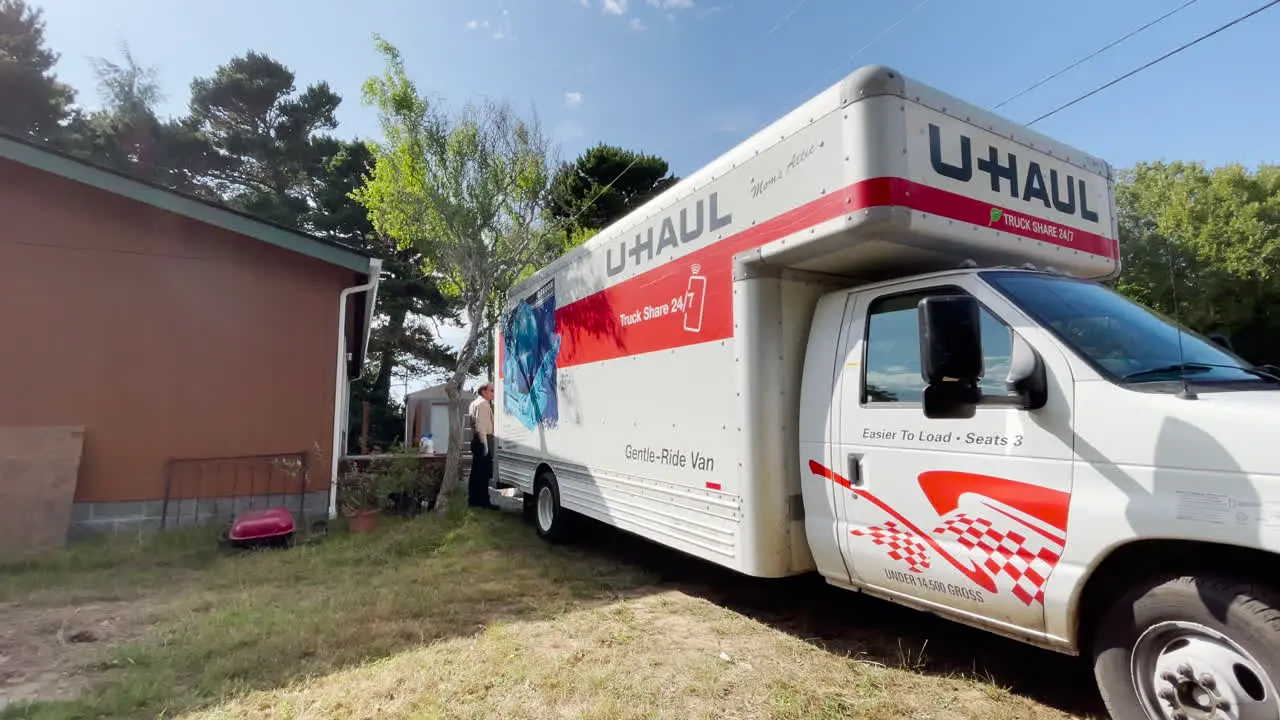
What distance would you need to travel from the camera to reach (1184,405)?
7.88ft

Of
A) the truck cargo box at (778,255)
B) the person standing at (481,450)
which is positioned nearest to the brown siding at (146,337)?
the person standing at (481,450)

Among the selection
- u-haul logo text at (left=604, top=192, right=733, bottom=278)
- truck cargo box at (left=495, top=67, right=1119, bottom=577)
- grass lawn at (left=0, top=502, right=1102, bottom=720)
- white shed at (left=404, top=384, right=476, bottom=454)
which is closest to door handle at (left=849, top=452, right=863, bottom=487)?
truck cargo box at (left=495, top=67, right=1119, bottom=577)

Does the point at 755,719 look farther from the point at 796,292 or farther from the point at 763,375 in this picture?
the point at 796,292

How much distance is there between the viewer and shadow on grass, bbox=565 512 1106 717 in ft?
11.2

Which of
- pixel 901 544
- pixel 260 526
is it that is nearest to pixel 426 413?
pixel 260 526

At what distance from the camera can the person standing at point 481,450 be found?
898 centimetres

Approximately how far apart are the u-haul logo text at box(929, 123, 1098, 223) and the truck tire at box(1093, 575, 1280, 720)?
215cm

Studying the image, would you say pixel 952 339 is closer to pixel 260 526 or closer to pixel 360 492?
pixel 260 526

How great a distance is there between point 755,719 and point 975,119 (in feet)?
11.0

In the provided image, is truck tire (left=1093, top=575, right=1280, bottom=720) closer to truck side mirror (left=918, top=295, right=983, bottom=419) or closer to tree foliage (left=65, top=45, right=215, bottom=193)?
truck side mirror (left=918, top=295, right=983, bottom=419)

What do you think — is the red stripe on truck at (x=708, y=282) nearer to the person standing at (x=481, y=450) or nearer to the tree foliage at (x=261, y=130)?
the person standing at (x=481, y=450)

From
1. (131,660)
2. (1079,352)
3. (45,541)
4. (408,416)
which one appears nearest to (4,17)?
(408,416)

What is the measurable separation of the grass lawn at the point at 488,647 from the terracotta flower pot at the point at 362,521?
1499 mm

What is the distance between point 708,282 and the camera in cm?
436
